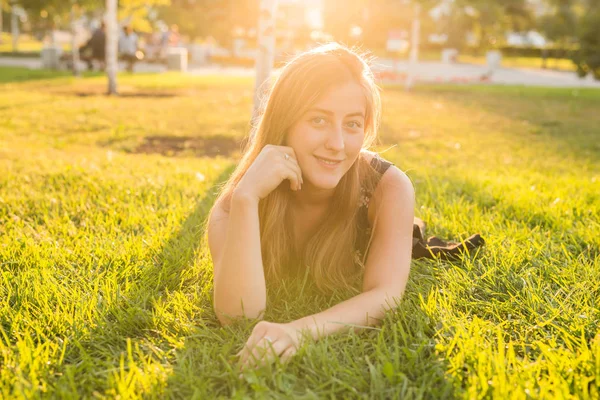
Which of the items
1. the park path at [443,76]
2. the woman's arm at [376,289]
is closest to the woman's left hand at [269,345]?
the woman's arm at [376,289]

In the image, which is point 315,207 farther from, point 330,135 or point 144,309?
point 144,309

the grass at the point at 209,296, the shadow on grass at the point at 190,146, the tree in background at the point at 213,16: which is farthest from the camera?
the tree in background at the point at 213,16

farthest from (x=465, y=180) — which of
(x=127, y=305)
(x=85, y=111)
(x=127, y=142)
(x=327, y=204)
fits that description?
(x=85, y=111)

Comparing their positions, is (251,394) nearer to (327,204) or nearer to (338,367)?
(338,367)

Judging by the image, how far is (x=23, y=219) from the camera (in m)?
4.16

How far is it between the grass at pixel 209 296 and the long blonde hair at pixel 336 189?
19 cm

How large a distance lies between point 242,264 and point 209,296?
560 millimetres

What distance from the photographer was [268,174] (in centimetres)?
258

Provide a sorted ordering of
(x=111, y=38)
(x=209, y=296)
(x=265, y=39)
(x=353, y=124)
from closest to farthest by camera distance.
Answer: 1. (x=353, y=124)
2. (x=209, y=296)
3. (x=265, y=39)
4. (x=111, y=38)

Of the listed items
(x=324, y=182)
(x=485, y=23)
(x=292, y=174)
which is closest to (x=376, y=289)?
(x=324, y=182)

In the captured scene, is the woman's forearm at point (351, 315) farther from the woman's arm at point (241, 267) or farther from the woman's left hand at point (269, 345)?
the woman's arm at point (241, 267)

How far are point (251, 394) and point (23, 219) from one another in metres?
2.86

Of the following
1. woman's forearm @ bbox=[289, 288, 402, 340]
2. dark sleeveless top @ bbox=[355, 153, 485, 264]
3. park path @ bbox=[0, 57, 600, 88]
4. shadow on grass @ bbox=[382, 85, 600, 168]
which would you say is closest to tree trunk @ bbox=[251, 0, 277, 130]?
shadow on grass @ bbox=[382, 85, 600, 168]

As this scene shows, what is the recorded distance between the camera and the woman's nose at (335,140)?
2.60 metres
